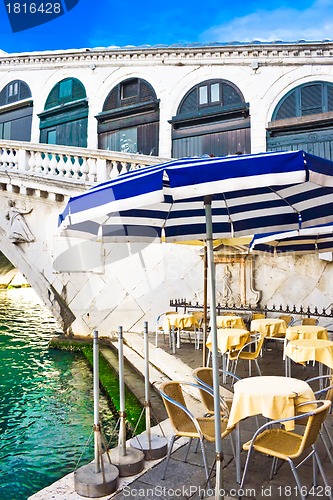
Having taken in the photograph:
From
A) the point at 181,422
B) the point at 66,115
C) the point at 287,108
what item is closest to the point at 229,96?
the point at 287,108

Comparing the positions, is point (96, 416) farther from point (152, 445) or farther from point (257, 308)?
point (257, 308)

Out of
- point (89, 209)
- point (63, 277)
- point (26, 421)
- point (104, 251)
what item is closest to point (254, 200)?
point (89, 209)

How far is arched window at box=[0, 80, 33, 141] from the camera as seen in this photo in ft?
51.9

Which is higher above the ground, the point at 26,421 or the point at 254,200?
the point at 254,200

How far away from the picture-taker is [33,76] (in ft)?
51.3

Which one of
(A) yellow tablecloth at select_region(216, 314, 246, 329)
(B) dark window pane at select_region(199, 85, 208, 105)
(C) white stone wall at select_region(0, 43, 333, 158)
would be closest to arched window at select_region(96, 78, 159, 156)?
(C) white stone wall at select_region(0, 43, 333, 158)

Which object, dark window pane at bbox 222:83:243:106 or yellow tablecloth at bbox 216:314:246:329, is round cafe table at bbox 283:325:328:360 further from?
dark window pane at bbox 222:83:243:106

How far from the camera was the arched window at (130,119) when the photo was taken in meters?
13.2

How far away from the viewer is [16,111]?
16219mm

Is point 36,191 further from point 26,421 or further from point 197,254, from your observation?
point 26,421

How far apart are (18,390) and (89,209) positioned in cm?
550

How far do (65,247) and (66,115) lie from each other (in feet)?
20.8

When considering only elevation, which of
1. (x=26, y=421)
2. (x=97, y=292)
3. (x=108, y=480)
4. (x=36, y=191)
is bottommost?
(x=26, y=421)

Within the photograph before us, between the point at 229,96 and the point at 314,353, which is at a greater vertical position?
the point at 229,96
